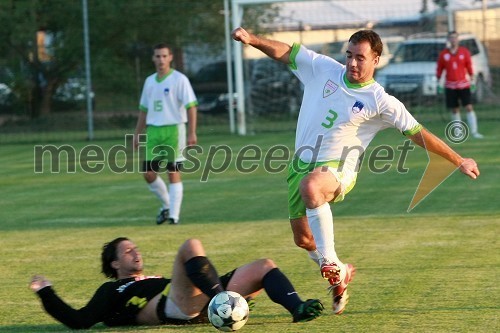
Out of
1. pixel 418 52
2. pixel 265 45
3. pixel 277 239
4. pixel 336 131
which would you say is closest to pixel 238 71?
pixel 418 52

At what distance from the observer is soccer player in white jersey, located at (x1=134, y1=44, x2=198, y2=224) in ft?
39.4

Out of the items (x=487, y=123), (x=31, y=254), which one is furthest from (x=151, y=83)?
(x=487, y=123)

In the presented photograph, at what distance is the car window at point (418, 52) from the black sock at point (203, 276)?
71.4ft

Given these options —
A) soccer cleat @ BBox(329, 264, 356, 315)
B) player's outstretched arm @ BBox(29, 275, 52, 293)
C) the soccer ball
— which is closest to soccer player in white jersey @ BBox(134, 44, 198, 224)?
soccer cleat @ BBox(329, 264, 356, 315)

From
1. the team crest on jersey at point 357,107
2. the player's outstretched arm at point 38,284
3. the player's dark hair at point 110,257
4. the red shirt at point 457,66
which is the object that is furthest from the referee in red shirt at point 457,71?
the player's outstretched arm at point 38,284

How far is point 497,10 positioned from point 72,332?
2235 cm

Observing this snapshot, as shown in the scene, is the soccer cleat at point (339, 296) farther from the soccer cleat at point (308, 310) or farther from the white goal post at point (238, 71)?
the white goal post at point (238, 71)

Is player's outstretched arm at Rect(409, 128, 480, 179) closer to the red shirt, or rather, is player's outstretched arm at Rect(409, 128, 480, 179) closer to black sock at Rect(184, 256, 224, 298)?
black sock at Rect(184, 256, 224, 298)

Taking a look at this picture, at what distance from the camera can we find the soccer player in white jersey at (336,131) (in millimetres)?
6832

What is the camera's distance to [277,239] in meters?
10.1

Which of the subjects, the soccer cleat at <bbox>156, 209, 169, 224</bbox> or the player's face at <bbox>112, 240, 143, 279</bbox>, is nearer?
the player's face at <bbox>112, 240, 143, 279</bbox>

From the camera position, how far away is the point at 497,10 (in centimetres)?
2691

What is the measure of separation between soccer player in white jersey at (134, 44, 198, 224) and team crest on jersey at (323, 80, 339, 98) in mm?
4911

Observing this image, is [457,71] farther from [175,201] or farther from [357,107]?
[357,107]
